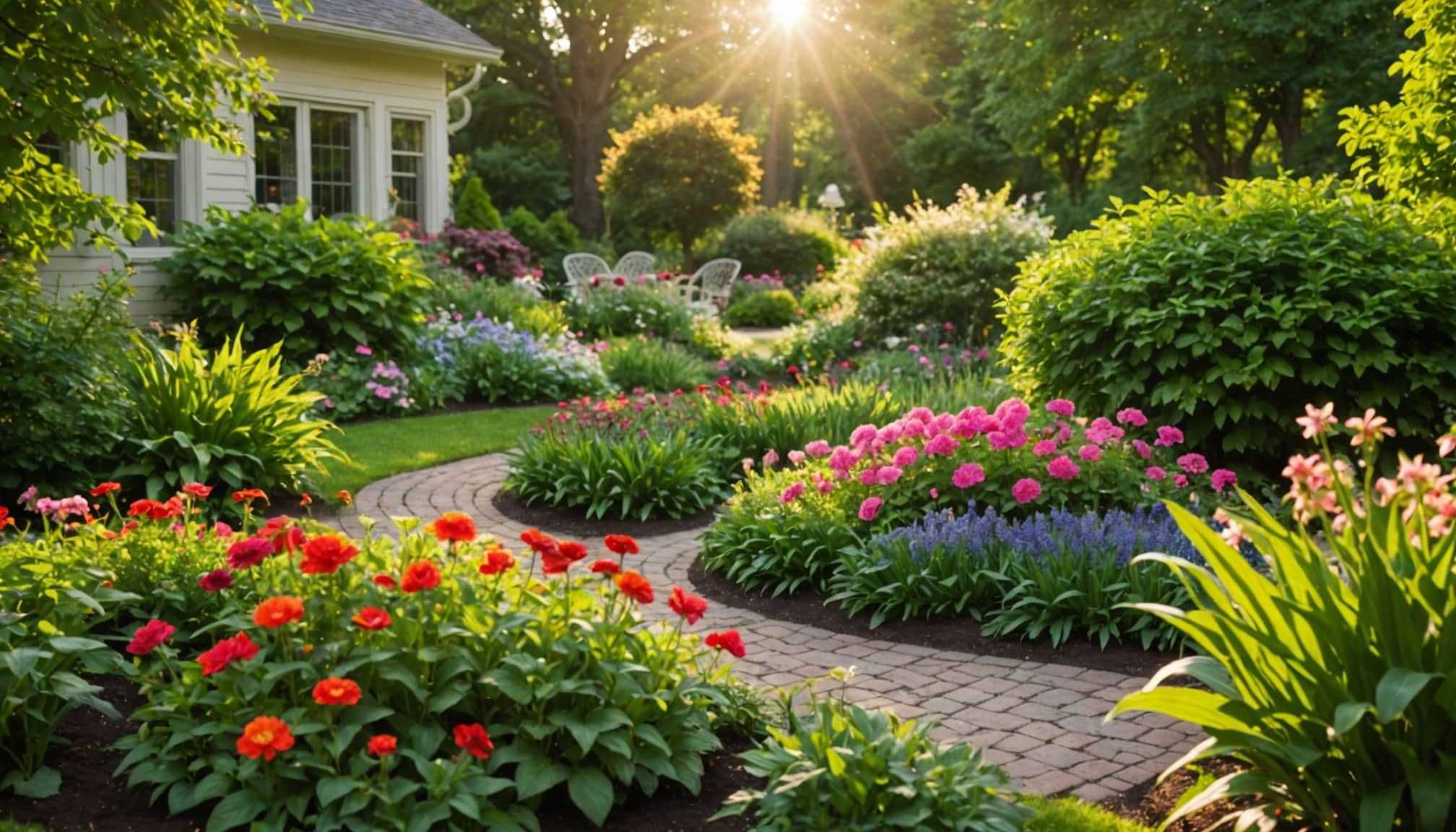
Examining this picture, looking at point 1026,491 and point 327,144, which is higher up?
point 327,144

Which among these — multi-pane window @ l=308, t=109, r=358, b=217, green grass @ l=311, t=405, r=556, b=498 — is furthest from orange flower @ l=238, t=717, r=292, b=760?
multi-pane window @ l=308, t=109, r=358, b=217

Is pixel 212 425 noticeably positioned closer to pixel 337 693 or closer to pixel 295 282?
pixel 295 282

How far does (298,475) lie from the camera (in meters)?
7.58

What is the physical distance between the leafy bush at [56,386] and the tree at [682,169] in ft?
59.8

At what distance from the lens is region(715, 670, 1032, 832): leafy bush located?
2934mm

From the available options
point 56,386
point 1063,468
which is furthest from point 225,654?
point 56,386

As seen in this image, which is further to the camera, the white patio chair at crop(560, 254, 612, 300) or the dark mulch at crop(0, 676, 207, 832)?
the white patio chair at crop(560, 254, 612, 300)

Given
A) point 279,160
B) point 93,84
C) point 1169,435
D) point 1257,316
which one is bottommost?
point 1169,435

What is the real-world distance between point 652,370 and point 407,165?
5.18 m

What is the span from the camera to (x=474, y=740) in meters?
2.80

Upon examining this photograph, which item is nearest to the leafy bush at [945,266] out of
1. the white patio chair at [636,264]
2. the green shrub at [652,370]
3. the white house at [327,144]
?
the green shrub at [652,370]

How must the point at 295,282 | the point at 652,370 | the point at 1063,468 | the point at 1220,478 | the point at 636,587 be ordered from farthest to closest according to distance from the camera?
the point at 652,370 < the point at 295,282 < the point at 1063,468 < the point at 1220,478 < the point at 636,587

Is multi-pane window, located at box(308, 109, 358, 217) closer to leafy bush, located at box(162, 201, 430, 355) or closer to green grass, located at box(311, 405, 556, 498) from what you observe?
leafy bush, located at box(162, 201, 430, 355)

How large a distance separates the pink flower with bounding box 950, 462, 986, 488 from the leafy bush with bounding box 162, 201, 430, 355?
22.5ft
